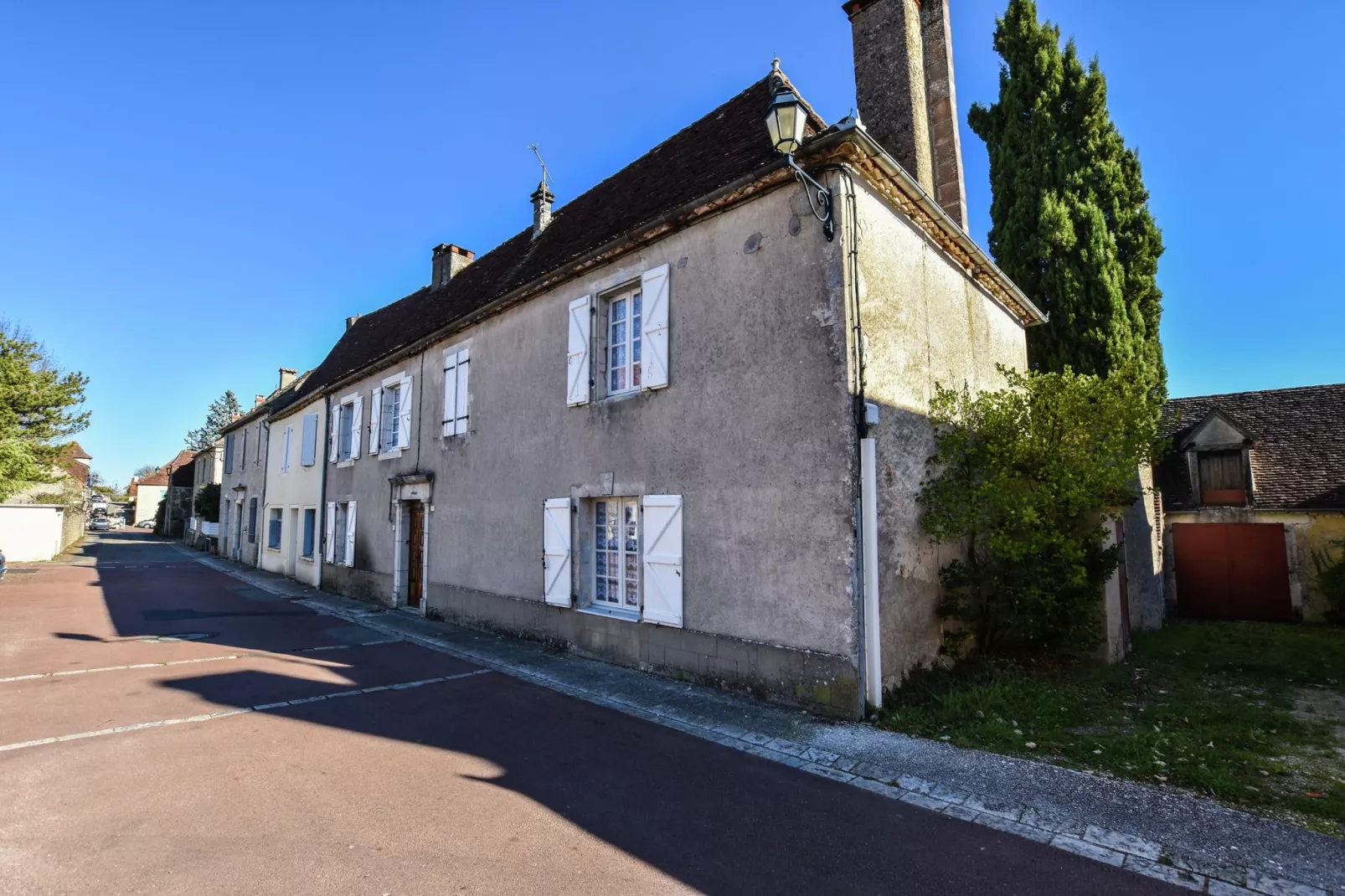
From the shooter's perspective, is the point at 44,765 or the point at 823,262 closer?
the point at 44,765

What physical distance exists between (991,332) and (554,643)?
7.92 m

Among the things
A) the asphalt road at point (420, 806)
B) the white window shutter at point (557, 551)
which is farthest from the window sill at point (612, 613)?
the asphalt road at point (420, 806)

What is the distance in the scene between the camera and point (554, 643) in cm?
884

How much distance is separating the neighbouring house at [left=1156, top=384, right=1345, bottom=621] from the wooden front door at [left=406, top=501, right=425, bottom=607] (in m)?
16.2

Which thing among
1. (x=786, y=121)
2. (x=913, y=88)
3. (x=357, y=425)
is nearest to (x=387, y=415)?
(x=357, y=425)

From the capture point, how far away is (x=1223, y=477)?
14227 mm

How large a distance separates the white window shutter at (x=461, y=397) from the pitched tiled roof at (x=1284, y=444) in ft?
47.9

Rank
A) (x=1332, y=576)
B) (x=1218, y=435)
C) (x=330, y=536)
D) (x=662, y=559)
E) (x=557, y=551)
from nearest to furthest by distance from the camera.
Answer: (x=662, y=559) → (x=557, y=551) → (x=1332, y=576) → (x=1218, y=435) → (x=330, y=536)

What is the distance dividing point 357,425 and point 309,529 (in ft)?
14.4

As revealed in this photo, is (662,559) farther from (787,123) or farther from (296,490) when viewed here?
(296,490)

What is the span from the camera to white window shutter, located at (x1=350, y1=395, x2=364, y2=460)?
14.7 m

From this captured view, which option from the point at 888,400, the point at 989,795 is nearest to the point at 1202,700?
the point at 989,795

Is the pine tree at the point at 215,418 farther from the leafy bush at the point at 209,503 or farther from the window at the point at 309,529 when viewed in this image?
the window at the point at 309,529

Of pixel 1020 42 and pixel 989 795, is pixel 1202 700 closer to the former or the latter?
pixel 989 795
